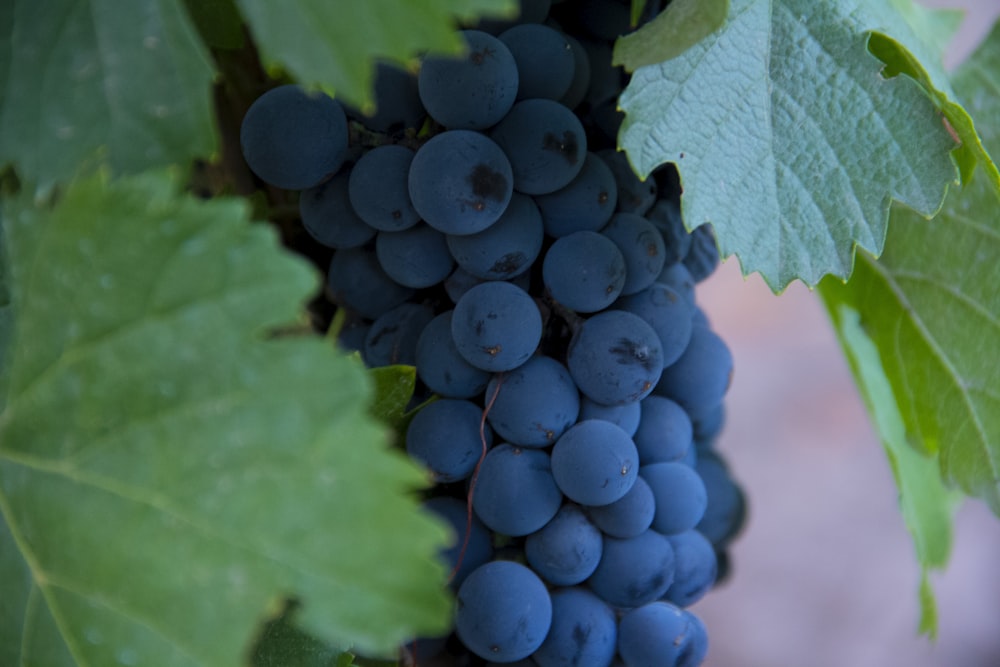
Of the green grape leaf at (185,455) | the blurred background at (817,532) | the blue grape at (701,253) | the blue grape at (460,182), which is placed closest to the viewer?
the green grape leaf at (185,455)

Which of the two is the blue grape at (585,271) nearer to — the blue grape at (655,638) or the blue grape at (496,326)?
the blue grape at (496,326)

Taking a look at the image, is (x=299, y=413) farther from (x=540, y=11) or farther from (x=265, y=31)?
(x=540, y=11)

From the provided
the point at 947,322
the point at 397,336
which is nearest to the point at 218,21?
the point at 397,336

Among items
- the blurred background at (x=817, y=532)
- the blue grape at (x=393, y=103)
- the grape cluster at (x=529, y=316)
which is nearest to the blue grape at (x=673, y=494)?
the grape cluster at (x=529, y=316)

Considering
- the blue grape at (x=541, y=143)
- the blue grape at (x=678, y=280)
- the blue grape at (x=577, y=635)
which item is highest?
the blue grape at (x=541, y=143)

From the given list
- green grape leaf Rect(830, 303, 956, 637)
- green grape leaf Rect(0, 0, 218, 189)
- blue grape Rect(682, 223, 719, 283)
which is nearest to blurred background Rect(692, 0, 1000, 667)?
green grape leaf Rect(830, 303, 956, 637)

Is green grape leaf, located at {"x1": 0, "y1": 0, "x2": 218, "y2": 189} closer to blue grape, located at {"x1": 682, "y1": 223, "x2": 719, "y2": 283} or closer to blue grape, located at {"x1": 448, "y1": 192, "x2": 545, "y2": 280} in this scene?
blue grape, located at {"x1": 448, "y1": 192, "x2": 545, "y2": 280}

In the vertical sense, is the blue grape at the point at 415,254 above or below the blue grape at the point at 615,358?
below
